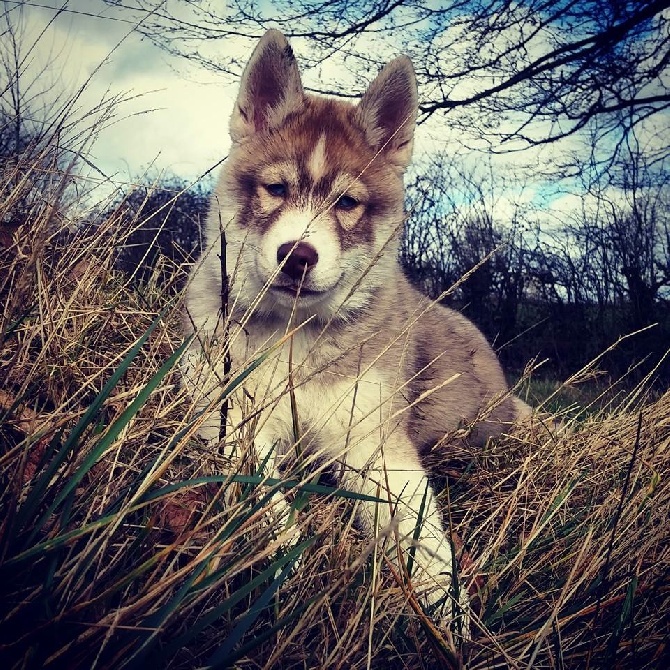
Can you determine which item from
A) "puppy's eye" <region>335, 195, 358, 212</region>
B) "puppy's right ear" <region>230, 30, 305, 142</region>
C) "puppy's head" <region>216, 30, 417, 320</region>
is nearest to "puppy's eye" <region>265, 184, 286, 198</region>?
"puppy's head" <region>216, 30, 417, 320</region>

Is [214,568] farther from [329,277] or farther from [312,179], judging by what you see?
[312,179]

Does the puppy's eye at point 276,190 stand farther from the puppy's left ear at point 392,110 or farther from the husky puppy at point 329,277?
the puppy's left ear at point 392,110

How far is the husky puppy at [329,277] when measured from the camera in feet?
6.40

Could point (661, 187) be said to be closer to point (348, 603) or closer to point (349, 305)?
point (349, 305)

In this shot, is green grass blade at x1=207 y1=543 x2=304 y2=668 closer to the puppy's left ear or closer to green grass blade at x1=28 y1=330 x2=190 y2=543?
green grass blade at x1=28 y1=330 x2=190 y2=543

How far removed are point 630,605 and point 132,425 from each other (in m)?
1.22

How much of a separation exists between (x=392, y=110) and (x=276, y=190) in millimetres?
737

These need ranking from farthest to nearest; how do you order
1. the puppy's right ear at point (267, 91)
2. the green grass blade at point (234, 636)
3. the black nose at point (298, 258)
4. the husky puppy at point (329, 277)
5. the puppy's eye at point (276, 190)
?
1. the puppy's right ear at point (267, 91)
2. the puppy's eye at point (276, 190)
3. the husky puppy at point (329, 277)
4. the black nose at point (298, 258)
5. the green grass blade at point (234, 636)

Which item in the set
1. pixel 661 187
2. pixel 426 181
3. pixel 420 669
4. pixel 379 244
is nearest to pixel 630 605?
pixel 420 669

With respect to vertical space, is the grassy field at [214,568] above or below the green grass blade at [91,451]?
below

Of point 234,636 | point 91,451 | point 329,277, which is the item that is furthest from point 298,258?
point 234,636

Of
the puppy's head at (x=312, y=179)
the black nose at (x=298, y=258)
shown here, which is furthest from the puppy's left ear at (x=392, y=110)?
the black nose at (x=298, y=258)

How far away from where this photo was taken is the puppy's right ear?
2398 millimetres

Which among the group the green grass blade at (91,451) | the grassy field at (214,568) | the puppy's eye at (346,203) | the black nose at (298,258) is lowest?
the grassy field at (214,568)
